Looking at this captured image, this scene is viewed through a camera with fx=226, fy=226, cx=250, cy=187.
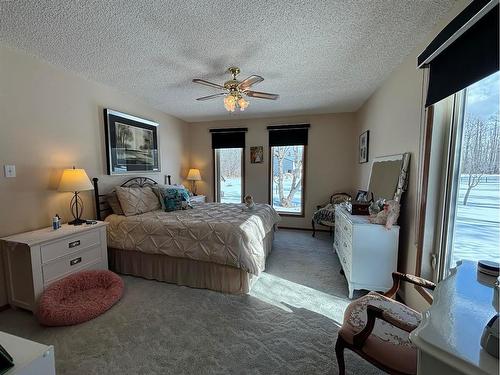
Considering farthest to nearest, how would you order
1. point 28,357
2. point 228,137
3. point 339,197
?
1. point 228,137
2. point 339,197
3. point 28,357

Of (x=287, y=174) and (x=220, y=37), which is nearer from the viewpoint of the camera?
(x=220, y=37)

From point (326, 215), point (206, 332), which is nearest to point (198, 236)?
point (206, 332)

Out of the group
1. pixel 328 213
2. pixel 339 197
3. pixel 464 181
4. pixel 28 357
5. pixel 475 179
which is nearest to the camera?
pixel 28 357

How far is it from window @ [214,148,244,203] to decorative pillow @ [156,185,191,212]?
6.71 ft

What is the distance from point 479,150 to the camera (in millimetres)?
1532

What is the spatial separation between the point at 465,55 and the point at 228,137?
4.39 metres

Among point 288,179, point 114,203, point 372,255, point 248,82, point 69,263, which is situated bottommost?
point 69,263

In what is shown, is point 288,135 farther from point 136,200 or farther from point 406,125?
point 136,200

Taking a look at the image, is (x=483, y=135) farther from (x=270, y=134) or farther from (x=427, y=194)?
(x=270, y=134)

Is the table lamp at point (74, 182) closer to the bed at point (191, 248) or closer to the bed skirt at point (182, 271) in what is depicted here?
the bed at point (191, 248)

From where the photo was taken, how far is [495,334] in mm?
637

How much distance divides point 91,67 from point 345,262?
3786 millimetres

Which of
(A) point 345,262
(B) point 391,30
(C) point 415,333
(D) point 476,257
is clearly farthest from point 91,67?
(D) point 476,257

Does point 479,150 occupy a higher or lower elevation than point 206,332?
higher
